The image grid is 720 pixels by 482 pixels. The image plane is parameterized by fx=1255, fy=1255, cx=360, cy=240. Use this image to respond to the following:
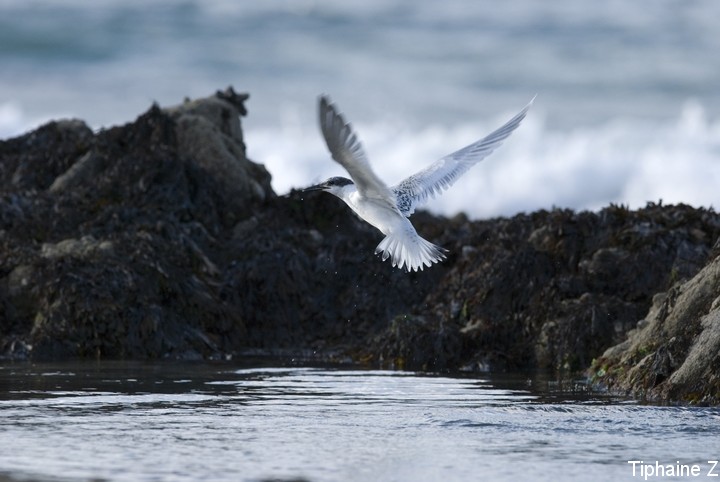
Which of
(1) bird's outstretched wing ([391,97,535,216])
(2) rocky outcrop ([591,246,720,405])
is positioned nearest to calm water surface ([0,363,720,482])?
(2) rocky outcrop ([591,246,720,405])

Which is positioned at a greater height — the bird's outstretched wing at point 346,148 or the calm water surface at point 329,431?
the bird's outstretched wing at point 346,148

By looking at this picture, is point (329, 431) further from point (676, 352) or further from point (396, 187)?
point (676, 352)

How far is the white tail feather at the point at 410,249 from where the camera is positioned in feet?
34.0

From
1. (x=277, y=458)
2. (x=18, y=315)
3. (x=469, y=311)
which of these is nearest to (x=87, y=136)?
(x=18, y=315)

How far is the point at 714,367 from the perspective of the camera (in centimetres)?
947

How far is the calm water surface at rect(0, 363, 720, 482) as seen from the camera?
6441mm

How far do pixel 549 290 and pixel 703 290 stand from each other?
3990 millimetres

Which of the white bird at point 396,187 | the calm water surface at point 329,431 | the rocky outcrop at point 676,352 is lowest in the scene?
the calm water surface at point 329,431

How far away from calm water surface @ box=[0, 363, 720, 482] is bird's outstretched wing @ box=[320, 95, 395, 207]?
170 cm

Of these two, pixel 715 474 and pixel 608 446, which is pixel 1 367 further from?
pixel 715 474

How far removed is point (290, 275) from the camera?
16859 mm

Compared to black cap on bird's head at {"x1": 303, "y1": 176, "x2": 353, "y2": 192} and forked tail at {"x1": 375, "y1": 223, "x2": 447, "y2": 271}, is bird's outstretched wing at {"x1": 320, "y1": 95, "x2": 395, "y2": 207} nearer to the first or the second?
forked tail at {"x1": 375, "y1": 223, "x2": 447, "y2": 271}

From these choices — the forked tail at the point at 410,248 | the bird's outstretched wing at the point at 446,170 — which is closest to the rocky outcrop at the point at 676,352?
the forked tail at the point at 410,248

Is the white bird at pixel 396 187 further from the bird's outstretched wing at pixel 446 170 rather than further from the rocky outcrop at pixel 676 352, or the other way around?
the rocky outcrop at pixel 676 352
